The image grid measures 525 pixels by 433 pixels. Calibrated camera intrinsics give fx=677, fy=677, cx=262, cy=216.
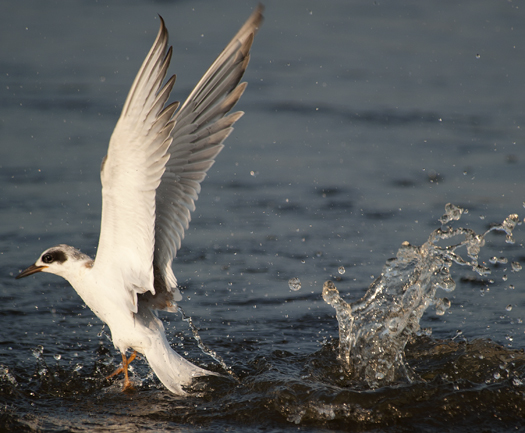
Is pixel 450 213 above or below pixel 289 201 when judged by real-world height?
below

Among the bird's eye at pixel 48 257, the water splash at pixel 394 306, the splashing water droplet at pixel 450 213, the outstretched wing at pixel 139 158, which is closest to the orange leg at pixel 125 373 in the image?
the bird's eye at pixel 48 257

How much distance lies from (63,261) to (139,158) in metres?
1.14

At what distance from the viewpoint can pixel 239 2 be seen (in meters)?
12.4

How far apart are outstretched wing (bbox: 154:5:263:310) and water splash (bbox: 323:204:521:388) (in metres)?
1.18

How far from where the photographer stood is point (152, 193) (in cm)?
378

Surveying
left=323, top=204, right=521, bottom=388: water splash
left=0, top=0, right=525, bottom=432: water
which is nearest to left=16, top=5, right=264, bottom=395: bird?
left=0, top=0, right=525, bottom=432: water

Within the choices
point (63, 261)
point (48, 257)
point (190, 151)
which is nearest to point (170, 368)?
point (63, 261)

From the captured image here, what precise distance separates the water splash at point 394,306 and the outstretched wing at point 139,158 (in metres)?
1.61

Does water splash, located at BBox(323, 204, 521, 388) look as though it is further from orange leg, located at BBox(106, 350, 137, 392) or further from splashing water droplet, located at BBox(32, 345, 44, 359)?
splashing water droplet, located at BBox(32, 345, 44, 359)

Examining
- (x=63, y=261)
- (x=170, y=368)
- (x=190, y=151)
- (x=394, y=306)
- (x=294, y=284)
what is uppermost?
(x=190, y=151)

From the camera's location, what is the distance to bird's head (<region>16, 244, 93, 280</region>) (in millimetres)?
4389

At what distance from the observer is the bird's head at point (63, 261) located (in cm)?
439

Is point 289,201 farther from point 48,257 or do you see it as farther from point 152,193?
point 152,193

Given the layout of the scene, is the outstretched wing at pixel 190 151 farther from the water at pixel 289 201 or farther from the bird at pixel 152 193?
the water at pixel 289 201
